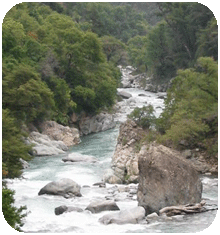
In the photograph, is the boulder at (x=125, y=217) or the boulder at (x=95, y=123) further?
the boulder at (x=95, y=123)

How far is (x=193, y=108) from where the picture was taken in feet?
87.5

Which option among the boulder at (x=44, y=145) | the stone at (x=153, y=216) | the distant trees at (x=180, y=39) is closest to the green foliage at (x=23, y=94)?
the boulder at (x=44, y=145)

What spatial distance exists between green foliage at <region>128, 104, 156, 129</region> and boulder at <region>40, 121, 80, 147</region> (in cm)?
873

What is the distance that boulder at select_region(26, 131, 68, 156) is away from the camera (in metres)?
30.4

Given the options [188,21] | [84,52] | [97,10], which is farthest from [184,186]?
[97,10]

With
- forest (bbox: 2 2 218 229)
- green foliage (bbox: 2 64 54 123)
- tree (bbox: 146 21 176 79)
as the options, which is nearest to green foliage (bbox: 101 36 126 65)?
forest (bbox: 2 2 218 229)

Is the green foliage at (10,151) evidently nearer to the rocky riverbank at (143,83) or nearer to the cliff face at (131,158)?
the cliff face at (131,158)

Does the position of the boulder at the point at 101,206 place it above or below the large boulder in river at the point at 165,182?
below

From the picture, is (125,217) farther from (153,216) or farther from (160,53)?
(160,53)

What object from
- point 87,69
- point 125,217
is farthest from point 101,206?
point 87,69

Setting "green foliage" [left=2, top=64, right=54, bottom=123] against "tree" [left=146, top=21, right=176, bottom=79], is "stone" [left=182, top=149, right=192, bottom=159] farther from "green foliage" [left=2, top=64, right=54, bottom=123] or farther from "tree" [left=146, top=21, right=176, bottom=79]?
"tree" [left=146, top=21, right=176, bottom=79]

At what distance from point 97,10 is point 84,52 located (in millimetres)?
38360

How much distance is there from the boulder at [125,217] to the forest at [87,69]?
9.19 ft

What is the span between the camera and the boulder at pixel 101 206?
1784cm
